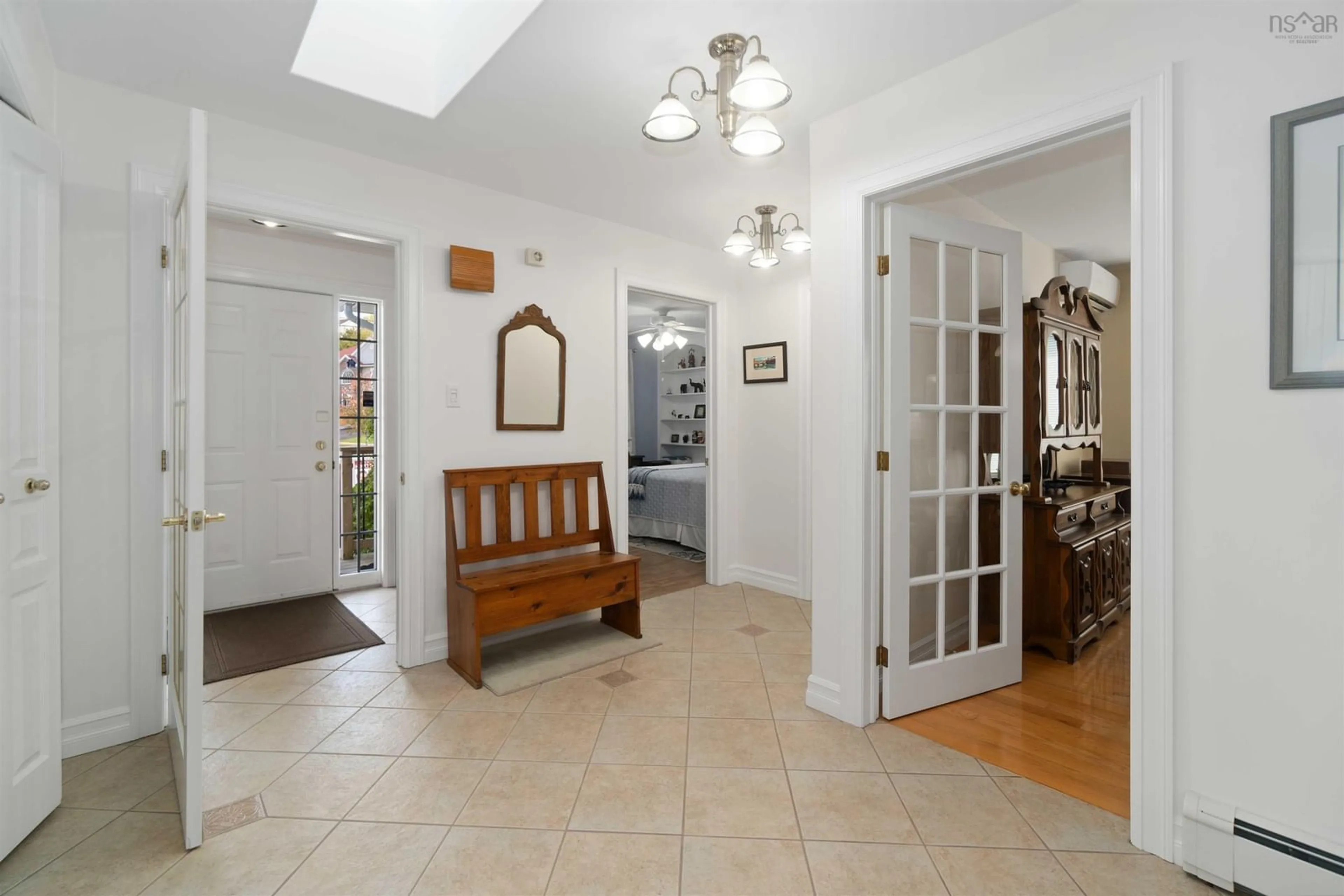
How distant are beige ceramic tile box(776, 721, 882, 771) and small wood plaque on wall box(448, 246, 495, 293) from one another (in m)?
2.48

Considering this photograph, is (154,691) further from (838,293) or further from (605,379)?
(838,293)

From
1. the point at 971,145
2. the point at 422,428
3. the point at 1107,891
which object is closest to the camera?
the point at 1107,891

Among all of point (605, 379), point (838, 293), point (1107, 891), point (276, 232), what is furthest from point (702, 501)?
point (1107, 891)

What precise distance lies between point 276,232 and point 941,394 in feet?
13.4

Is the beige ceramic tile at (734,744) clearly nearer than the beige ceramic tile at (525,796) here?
No

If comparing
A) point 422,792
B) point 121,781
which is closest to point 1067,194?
point 422,792

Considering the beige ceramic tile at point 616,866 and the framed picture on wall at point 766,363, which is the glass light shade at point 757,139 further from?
the framed picture on wall at point 766,363

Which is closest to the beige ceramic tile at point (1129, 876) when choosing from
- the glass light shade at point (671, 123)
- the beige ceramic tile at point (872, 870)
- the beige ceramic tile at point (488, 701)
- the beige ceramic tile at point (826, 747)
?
the beige ceramic tile at point (872, 870)

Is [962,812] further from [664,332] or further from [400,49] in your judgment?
[664,332]

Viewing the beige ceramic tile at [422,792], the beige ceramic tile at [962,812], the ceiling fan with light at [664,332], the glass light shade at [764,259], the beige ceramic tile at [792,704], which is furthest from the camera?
the ceiling fan with light at [664,332]

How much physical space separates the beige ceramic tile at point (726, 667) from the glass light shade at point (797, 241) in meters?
2.14

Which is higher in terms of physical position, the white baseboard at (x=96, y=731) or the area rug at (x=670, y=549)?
the area rug at (x=670, y=549)

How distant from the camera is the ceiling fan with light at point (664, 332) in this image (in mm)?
6965

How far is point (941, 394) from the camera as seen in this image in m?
2.52
